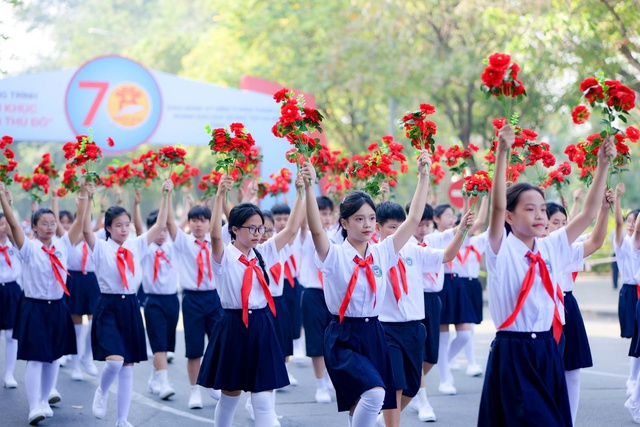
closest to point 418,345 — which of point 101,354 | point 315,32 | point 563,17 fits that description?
point 101,354

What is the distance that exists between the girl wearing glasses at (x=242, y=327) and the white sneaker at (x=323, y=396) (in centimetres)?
297

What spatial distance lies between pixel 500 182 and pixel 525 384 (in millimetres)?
1217

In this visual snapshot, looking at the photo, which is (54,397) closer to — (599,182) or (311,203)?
(311,203)

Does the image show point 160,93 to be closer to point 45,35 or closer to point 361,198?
point 361,198

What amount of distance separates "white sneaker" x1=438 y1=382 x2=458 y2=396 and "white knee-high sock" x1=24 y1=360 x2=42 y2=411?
4482 millimetres

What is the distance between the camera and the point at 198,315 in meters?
10.3

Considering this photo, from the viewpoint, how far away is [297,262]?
1212 cm

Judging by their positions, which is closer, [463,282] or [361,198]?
[361,198]

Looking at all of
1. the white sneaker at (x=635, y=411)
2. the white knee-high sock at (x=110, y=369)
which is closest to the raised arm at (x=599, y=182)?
the white sneaker at (x=635, y=411)

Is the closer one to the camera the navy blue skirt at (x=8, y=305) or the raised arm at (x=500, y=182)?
the raised arm at (x=500, y=182)

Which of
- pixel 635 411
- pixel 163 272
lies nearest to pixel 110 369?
pixel 163 272

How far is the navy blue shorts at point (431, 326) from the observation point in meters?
8.98

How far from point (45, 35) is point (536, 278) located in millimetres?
59057

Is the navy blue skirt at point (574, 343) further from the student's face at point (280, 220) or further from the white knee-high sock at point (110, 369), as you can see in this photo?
the student's face at point (280, 220)
